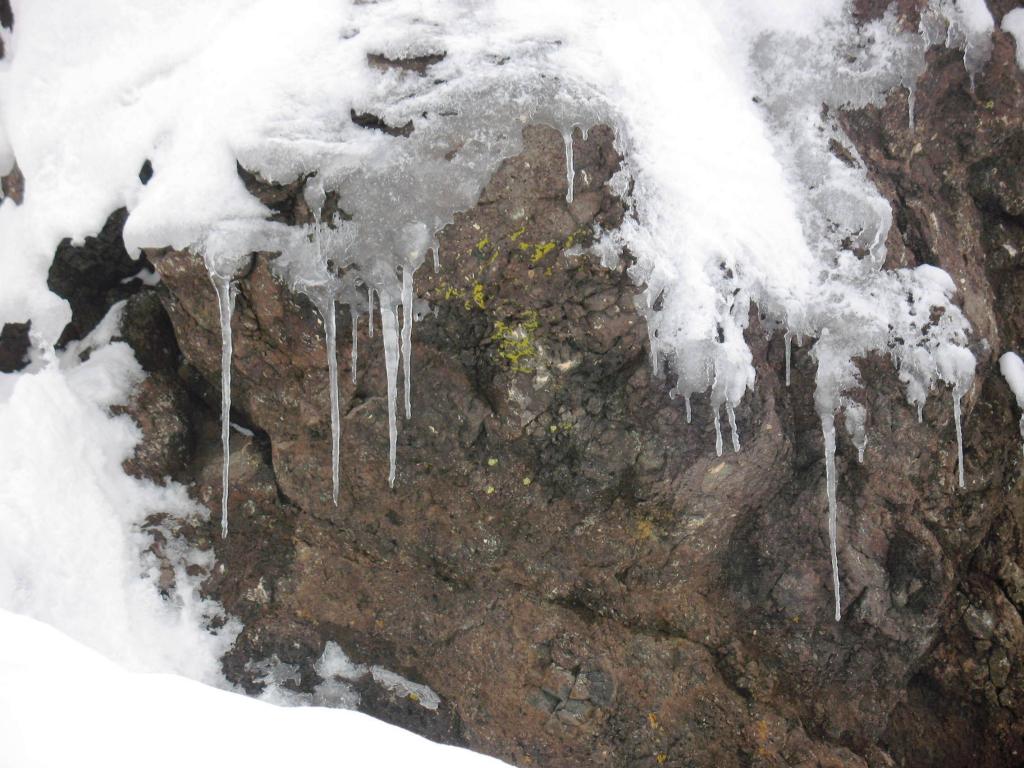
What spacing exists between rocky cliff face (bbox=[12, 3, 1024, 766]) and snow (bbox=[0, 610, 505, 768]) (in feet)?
6.23

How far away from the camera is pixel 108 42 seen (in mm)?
3938

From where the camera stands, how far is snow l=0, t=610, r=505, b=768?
172 cm

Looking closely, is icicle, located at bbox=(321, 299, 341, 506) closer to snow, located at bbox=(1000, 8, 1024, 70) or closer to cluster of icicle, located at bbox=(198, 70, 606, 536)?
cluster of icicle, located at bbox=(198, 70, 606, 536)

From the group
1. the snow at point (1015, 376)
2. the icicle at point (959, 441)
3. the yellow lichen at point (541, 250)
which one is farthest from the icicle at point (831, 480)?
the yellow lichen at point (541, 250)

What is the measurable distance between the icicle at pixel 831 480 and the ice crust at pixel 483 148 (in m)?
0.02

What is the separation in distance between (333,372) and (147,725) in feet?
6.39

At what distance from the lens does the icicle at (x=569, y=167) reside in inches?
136

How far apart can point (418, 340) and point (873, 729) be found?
320 centimetres

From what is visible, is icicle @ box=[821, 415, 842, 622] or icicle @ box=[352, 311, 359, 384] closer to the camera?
icicle @ box=[352, 311, 359, 384]

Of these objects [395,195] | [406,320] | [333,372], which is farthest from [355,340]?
[395,195]

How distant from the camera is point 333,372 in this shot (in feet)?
11.8

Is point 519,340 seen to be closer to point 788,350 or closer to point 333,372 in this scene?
point 333,372

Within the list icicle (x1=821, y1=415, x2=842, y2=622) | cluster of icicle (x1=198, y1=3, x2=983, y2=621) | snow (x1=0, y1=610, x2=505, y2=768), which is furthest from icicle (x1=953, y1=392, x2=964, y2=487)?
snow (x1=0, y1=610, x2=505, y2=768)

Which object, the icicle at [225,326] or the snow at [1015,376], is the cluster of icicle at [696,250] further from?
the snow at [1015,376]
